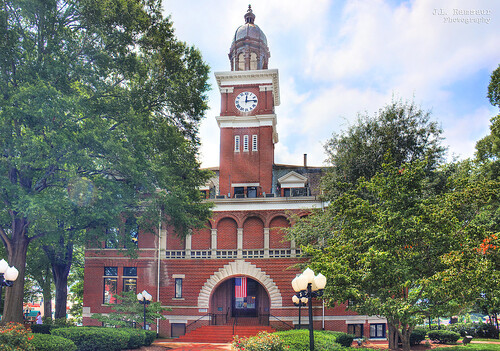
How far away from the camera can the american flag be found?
34.1 metres

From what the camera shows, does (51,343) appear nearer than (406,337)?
Yes

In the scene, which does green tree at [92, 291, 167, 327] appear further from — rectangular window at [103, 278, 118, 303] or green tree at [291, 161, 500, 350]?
green tree at [291, 161, 500, 350]

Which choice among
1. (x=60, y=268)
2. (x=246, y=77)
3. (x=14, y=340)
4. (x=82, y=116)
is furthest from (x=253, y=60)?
(x=14, y=340)

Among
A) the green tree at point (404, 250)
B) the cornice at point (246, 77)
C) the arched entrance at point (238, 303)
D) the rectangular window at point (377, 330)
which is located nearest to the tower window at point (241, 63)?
the cornice at point (246, 77)

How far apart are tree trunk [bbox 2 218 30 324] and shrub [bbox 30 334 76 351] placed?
12.0 feet

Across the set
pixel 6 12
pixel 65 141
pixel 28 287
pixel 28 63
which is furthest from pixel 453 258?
pixel 28 287

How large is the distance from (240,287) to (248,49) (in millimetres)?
20816

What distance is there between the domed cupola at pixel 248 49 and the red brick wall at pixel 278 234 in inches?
557

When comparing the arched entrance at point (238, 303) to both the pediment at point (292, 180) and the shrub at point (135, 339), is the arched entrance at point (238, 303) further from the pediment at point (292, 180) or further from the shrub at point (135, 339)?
the shrub at point (135, 339)

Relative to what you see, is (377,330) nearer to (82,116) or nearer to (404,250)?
(404,250)

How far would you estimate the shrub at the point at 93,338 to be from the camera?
1992 cm

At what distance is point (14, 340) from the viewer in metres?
15.9

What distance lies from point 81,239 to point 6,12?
54.0 feet

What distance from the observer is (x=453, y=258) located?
57.2ft
